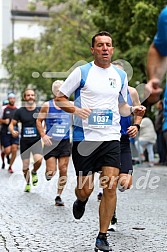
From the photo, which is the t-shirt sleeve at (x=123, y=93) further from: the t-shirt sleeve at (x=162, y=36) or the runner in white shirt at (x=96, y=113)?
the t-shirt sleeve at (x=162, y=36)

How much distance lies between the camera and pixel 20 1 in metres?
79.0

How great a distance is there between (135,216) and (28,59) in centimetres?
4045

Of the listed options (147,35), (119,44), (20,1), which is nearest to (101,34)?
(147,35)

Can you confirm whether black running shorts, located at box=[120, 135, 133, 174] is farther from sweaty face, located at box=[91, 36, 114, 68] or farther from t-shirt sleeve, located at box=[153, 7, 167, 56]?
t-shirt sleeve, located at box=[153, 7, 167, 56]

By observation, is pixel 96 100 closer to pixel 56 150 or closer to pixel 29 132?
pixel 56 150

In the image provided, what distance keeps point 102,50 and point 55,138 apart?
3894 mm

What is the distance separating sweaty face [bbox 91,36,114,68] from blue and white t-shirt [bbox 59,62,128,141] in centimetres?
9

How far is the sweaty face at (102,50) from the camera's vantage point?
20.8ft

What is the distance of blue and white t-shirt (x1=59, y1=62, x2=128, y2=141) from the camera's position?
630 cm

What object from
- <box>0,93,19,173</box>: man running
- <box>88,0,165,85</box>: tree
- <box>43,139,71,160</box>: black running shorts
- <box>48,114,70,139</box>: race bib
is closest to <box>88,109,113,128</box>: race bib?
<box>43,139,71,160</box>: black running shorts

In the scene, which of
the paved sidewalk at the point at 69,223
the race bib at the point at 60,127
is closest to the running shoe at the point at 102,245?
the paved sidewalk at the point at 69,223

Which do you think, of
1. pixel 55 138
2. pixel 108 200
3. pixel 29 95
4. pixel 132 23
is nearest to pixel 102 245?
pixel 108 200

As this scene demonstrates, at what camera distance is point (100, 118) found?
20.6 ft

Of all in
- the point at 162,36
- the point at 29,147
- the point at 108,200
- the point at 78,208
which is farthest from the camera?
the point at 29,147
